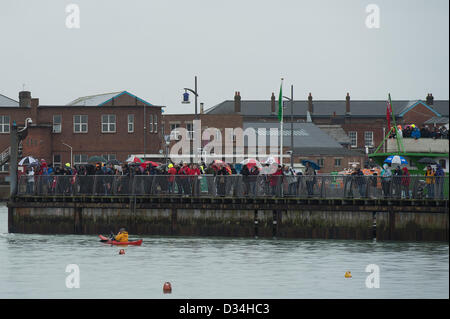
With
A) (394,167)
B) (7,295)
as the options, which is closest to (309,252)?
(394,167)

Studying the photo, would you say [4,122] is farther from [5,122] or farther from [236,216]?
[236,216]

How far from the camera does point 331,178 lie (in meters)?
47.1

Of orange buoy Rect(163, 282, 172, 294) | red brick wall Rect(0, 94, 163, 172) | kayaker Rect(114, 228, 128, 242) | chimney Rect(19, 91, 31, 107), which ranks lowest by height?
orange buoy Rect(163, 282, 172, 294)

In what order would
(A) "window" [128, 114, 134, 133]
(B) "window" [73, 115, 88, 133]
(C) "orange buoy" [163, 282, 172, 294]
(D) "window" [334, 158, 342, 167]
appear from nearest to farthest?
(C) "orange buoy" [163, 282, 172, 294]
(A) "window" [128, 114, 134, 133]
(B) "window" [73, 115, 88, 133]
(D) "window" [334, 158, 342, 167]

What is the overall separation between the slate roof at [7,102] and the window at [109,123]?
1486 cm

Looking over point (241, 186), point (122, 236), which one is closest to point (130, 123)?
point (241, 186)

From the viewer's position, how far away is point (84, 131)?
9719cm

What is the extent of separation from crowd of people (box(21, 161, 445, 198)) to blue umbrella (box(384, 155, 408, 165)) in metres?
0.35

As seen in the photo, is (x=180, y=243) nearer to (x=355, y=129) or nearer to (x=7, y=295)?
(x=7, y=295)

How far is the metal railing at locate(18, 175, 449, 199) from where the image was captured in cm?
4566

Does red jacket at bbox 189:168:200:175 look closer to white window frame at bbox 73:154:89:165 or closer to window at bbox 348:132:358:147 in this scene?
white window frame at bbox 73:154:89:165

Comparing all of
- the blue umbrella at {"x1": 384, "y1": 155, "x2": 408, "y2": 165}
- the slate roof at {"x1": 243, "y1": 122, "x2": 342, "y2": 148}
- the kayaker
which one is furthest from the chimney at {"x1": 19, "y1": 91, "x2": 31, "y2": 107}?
the blue umbrella at {"x1": 384, "y1": 155, "x2": 408, "y2": 165}

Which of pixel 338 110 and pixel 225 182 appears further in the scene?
pixel 338 110

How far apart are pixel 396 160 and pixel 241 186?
7969 mm
